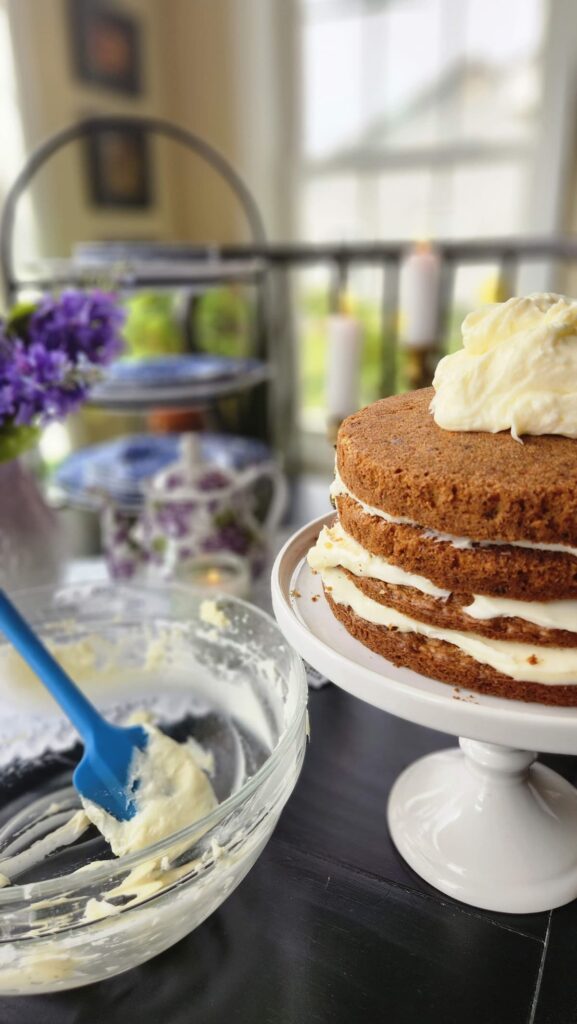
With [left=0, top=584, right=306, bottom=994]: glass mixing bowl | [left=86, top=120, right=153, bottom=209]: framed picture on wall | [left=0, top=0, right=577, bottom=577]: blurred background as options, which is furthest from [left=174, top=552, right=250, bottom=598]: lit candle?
[left=86, top=120, right=153, bottom=209]: framed picture on wall

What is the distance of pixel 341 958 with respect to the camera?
46cm

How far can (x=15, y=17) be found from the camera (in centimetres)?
228

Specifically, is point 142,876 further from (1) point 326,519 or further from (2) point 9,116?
(2) point 9,116

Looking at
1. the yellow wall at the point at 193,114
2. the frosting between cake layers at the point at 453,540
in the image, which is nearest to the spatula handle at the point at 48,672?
the frosting between cake layers at the point at 453,540

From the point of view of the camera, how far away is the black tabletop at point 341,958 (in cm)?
43

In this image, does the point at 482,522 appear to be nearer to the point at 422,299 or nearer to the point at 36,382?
the point at 36,382

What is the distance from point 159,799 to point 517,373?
42cm

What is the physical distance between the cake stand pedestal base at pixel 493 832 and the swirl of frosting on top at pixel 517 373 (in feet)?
0.76

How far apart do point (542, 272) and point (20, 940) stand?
9.19 ft

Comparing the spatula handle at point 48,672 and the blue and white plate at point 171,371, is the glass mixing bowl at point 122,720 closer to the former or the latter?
the spatula handle at point 48,672

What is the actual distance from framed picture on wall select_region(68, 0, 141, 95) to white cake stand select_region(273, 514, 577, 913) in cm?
269

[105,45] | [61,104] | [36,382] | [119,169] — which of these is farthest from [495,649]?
[105,45]

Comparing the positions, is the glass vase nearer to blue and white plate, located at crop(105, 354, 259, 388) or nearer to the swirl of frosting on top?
blue and white plate, located at crop(105, 354, 259, 388)

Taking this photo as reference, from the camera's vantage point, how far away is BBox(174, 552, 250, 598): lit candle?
0.86m
